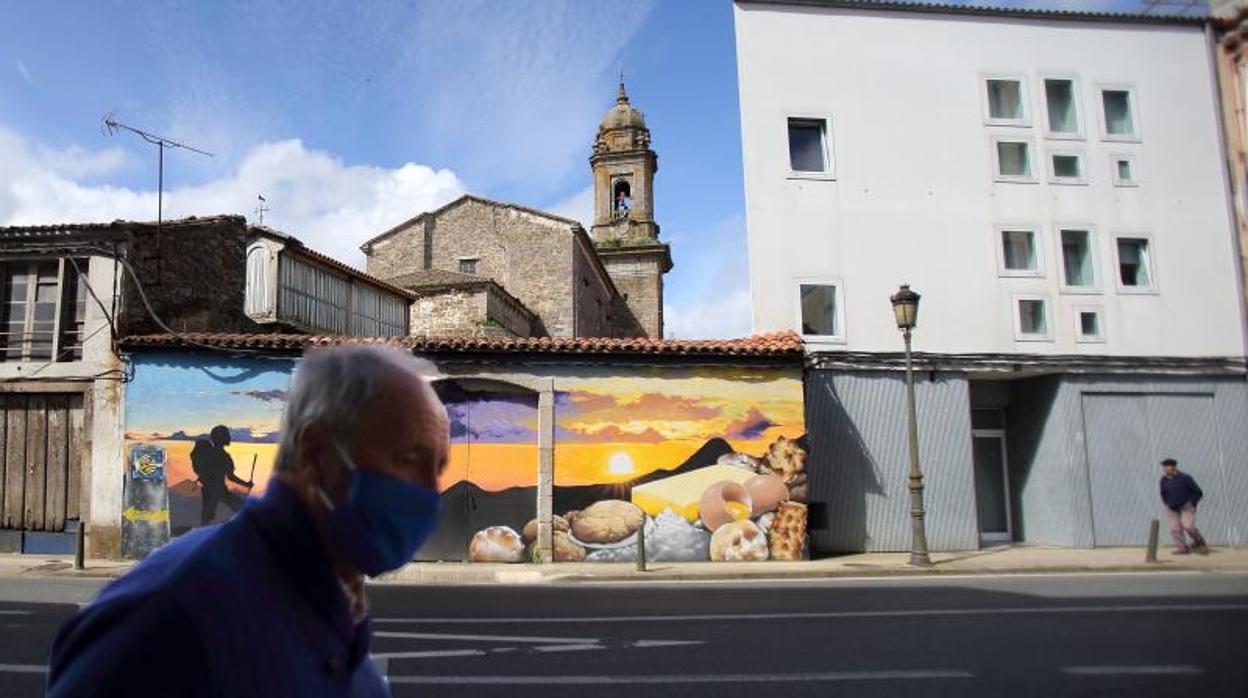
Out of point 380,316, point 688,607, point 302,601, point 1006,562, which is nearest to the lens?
point 302,601

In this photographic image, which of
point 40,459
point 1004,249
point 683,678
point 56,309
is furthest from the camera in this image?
point 1004,249

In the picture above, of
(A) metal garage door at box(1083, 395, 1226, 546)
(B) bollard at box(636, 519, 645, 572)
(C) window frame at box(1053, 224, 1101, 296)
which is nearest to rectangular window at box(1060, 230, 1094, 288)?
(C) window frame at box(1053, 224, 1101, 296)

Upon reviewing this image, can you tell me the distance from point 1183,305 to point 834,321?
816 cm

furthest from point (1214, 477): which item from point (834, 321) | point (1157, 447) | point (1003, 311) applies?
point (834, 321)

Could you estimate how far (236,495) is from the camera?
15.1 m

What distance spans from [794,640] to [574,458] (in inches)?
321

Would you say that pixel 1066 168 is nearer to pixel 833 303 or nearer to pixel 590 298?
pixel 833 303

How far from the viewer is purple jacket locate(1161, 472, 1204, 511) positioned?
15180 millimetres

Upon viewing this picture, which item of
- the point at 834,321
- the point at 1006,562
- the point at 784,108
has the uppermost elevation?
the point at 784,108

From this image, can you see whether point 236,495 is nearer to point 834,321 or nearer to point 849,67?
point 834,321

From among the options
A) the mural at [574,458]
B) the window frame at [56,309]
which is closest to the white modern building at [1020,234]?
the mural at [574,458]

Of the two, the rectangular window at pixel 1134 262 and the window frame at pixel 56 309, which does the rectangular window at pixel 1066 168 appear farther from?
the window frame at pixel 56 309

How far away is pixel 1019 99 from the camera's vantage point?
19797 millimetres

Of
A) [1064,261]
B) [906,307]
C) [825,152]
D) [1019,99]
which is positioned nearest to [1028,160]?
[1019,99]
